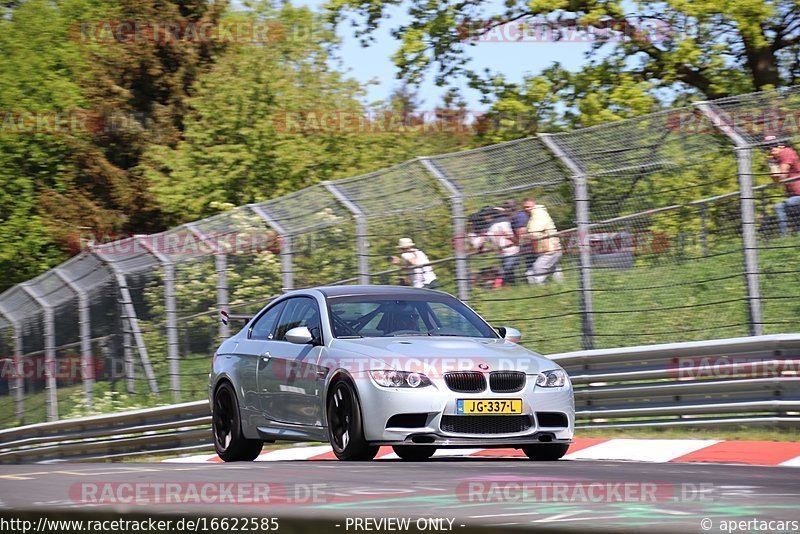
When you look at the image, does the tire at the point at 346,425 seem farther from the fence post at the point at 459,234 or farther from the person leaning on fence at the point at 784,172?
the fence post at the point at 459,234

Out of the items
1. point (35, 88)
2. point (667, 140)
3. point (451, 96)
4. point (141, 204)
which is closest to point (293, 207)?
point (667, 140)

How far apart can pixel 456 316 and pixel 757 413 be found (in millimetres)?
2623

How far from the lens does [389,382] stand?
968 centimetres

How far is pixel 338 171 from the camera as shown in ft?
121

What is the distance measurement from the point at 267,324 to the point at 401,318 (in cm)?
144

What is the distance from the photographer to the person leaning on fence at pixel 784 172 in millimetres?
11695

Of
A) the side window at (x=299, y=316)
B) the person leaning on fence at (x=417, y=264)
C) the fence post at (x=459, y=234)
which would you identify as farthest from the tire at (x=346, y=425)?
the person leaning on fence at (x=417, y=264)

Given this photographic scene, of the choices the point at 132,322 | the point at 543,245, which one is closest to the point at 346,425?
the point at 543,245

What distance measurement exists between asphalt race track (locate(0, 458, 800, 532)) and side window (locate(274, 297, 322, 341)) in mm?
1683

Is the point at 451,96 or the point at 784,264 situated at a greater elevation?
the point at 451,96

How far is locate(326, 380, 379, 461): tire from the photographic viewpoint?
32.0 feet

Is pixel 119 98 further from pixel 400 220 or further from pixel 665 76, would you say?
pixel 400 220

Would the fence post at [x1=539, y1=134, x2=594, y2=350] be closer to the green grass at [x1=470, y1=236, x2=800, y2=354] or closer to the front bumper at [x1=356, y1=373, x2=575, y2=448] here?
the green grass at [x1=470, y1=236, x2=800, y2=354]

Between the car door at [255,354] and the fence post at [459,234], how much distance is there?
118 inches
